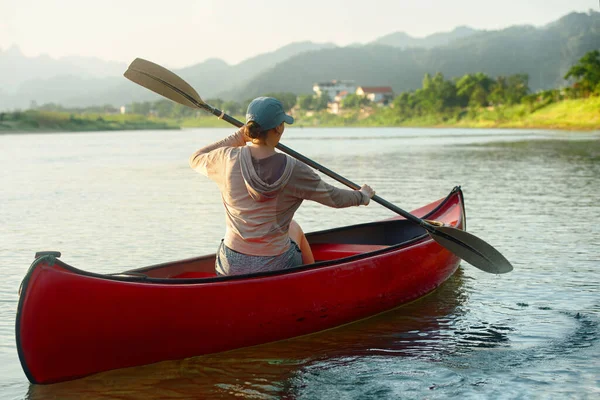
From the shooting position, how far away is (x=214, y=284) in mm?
5082

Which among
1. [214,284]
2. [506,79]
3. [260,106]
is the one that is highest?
[506,79]

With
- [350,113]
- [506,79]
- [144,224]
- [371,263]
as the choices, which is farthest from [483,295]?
[350,113]

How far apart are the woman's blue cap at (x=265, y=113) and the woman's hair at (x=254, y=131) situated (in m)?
0.02

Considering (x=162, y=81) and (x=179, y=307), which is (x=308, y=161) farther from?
(x=179, y=307)

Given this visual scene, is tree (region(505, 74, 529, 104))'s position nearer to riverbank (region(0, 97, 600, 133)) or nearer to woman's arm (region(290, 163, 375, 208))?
riverbank (region(0, 97, 600, 133))

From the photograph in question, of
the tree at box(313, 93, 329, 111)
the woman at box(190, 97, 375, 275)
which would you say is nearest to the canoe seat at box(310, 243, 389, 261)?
the woman at box(190, 97, 375, 275)

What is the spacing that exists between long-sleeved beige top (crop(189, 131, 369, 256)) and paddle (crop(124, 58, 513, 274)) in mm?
643

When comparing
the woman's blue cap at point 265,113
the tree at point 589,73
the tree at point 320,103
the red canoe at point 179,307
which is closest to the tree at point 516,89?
the tree at point 589,73

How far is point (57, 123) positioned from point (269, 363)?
3082 inches

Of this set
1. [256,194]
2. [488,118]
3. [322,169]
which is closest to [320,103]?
[488,118]

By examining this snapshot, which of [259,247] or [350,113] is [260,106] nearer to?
[259,247]

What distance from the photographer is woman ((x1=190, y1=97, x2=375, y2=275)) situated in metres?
5.07

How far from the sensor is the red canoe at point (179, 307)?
452 centimetres

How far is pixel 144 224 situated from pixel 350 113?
137 m
